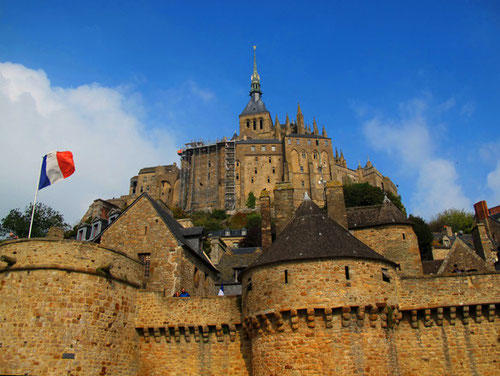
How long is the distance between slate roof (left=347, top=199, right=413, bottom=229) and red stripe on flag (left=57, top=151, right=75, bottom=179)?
45.7 feet

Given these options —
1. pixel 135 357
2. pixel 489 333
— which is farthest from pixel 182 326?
pixel 489 333

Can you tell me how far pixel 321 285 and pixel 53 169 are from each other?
13525 millimetres

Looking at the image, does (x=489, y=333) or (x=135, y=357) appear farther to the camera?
(x=135, y=357)

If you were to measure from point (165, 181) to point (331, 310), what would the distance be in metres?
106

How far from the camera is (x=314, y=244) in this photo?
17109mm

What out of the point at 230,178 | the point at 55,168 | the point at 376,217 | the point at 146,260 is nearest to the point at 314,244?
the point at 376,217

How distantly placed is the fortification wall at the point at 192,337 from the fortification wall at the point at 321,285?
263cm

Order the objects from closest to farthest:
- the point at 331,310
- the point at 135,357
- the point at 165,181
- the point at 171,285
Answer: the point at 331,310 → the point at 135,357 → the point at 171,285 → the point at 165,181

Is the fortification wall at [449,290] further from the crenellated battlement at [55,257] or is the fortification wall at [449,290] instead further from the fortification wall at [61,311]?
the crenellated battlement at [55,257]

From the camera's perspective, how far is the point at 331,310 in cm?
1570

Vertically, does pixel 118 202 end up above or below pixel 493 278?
above

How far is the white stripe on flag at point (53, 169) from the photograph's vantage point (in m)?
21.6

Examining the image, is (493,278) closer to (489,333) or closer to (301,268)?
(489,333)

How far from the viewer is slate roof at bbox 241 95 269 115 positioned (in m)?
132
